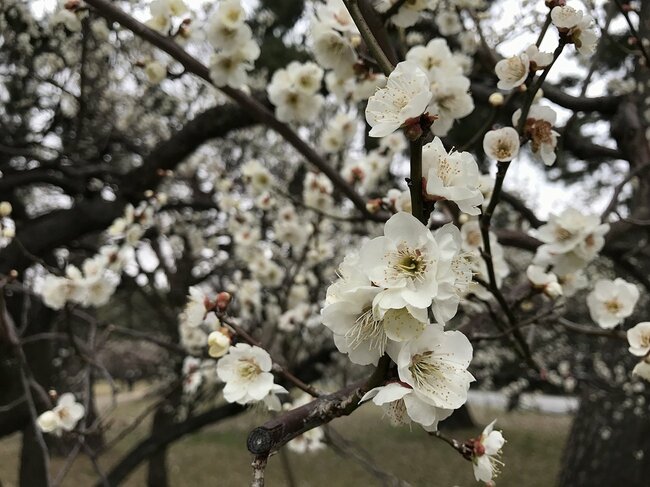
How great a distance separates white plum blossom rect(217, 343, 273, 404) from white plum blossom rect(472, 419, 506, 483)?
346 mm

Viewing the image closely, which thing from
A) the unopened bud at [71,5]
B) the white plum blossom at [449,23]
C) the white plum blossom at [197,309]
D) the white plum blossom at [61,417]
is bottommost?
the white plum blossom at [61,417]

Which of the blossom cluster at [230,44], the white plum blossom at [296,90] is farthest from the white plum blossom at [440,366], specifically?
the white plum blossom at [296,90]

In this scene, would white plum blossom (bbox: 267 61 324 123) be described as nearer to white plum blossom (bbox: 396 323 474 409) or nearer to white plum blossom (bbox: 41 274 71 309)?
white plum blossom (bbox: 41 274 71 309)

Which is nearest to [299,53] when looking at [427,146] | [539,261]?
[539,261]

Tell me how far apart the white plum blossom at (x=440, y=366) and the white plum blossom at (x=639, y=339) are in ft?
1.81

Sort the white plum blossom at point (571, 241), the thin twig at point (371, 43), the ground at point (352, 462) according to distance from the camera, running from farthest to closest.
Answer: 1. the ground at point (352, 462)
2. the white plum blossom at point (571, 241)
3. the thin twig at point (371, 43)

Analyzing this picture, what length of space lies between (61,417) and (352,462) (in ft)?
21.8

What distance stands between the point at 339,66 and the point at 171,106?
404 centimetres

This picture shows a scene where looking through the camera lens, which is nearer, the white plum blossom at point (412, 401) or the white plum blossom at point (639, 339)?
the white plum blossom at point (412, 401)

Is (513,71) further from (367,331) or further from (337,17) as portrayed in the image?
(367,331)

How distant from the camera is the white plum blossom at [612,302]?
141 centimetres

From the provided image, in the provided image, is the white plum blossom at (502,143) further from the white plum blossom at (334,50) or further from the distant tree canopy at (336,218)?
the white plum blossom at (334,50)

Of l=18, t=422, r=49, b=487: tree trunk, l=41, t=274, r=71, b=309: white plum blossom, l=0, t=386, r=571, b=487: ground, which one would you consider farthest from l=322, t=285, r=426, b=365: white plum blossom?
l=0, t=386, r=571, b=487: ground

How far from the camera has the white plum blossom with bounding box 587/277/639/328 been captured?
1408 mm
